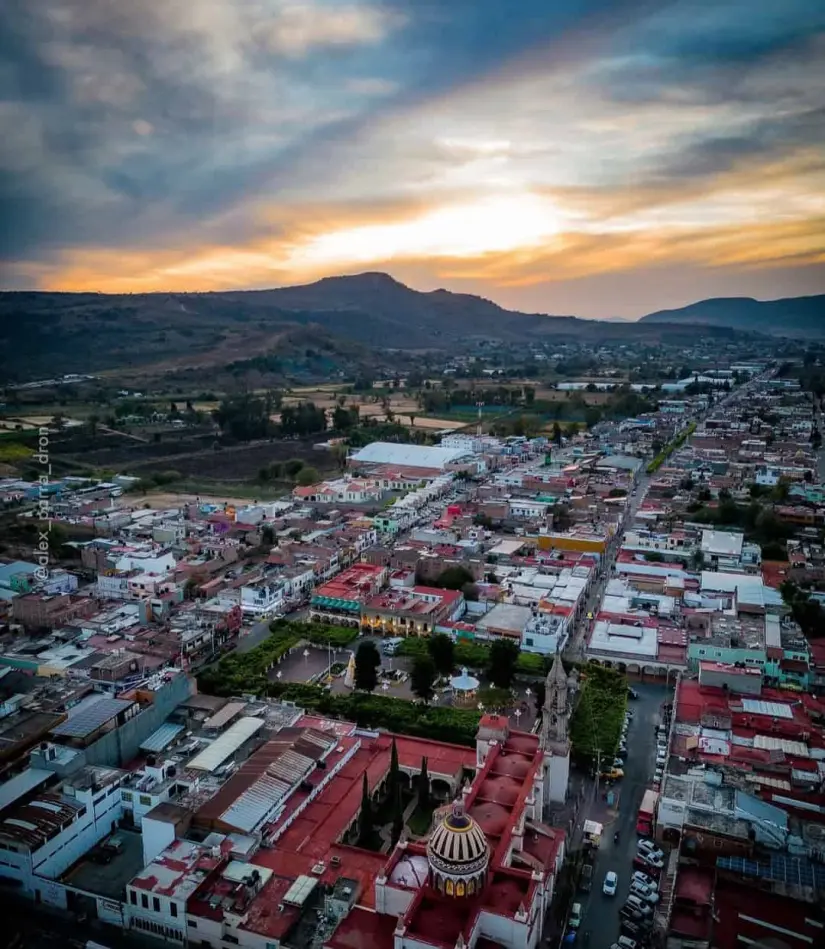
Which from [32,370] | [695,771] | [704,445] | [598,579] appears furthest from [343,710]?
[32,370]

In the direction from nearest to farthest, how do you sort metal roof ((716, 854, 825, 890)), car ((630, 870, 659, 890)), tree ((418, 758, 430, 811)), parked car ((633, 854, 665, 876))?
metal roof ((716, 854, 825, 890)), car ((630, 870, 659, 890)), parked car ((633, 854, 665, 876)), tree ((418, 758, 430, 811))

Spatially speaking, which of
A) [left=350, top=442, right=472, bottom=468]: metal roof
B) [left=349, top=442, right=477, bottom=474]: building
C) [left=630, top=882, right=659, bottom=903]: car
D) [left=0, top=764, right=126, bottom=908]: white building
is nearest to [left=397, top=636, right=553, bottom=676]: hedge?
[left=630, top=882, right=659, bottom=903]: car

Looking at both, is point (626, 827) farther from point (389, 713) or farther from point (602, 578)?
point (602, 578)

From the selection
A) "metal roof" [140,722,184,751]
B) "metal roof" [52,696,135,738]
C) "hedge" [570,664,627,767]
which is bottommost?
"hedge" [570,664,627,767]

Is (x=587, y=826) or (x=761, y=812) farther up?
(x=761, y=812)

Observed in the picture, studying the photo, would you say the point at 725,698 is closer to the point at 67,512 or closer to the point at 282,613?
the point at 282,613

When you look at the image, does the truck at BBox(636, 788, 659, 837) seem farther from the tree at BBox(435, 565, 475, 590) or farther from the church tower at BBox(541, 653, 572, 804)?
the tree at BBox(435, 565, 475, 590)

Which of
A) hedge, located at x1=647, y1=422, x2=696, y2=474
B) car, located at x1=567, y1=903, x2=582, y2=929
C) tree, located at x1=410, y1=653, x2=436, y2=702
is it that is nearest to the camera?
car, located at x1=567, y1=903, x2=582, y2=929
